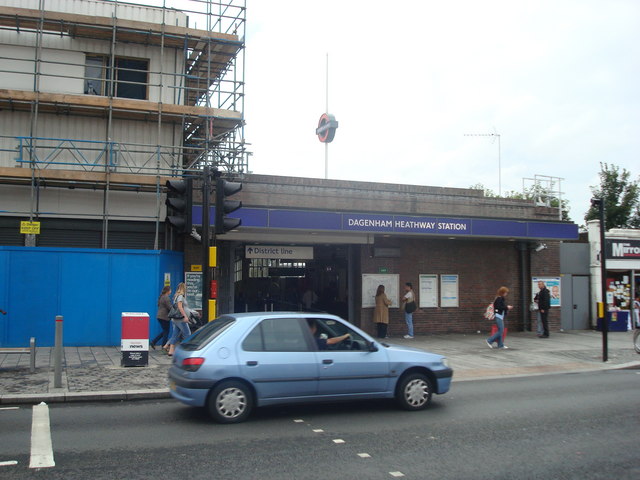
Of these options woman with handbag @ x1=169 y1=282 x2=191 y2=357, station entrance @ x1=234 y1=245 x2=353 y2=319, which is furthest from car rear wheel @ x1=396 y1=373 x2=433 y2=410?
station entrance @ x1=234 y1=245 x2=353 y2=319

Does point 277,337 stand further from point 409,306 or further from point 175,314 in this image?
point 409,306

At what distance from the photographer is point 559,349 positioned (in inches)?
634

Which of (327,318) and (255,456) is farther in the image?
(327,318)

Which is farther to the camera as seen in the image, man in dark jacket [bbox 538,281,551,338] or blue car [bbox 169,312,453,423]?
man in dark jacket [bbox 538,281,551,338]

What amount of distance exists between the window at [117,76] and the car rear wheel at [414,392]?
13.1 m

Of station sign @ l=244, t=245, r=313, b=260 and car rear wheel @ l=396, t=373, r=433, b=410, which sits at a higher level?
station sign @ l=244, t=245, r=313, b=260

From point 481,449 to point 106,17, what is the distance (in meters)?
15.9

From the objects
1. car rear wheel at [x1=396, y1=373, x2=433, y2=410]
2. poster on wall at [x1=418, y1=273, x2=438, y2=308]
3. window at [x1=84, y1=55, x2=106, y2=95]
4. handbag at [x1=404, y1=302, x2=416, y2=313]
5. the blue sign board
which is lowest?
car rear wheel at [x1=396, y1=373, x2=433, y2=410]

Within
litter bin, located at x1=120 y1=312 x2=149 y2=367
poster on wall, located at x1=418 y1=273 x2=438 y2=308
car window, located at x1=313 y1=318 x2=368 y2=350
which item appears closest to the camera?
car window, located at x1=313 y1=318 x2=368 y2=350

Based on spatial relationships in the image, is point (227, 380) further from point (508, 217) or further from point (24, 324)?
point (508, 217)

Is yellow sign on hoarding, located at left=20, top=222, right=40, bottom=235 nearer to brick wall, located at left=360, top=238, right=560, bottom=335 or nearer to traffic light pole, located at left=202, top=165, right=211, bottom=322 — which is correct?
traffic light pole, located at left=202, top=165, right=211, bottom=322

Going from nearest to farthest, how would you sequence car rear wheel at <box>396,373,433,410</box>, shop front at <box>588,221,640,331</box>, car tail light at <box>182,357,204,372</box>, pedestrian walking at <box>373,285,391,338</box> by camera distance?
car tail light at <box>182,357,204,372</box>
car rear wheel at <box>396,373,433,410</box>
pedestrian walking at <box>373,285,391,338</box>
shop front at <box>588,221,640,331</box>

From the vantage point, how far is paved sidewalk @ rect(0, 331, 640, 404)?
9211mm

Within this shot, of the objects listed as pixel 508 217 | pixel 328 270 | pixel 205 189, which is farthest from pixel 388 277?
pixel 205 189
